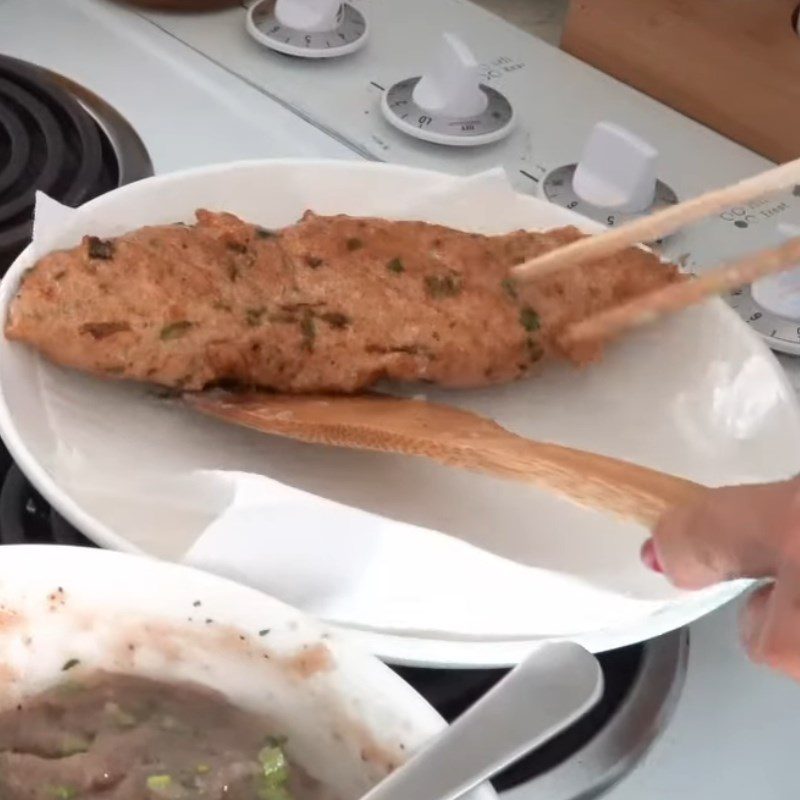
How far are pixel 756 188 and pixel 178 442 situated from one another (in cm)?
34

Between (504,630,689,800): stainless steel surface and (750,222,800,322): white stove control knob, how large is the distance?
11.6 inches

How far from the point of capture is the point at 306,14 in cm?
103

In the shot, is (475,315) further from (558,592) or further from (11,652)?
(11,652)

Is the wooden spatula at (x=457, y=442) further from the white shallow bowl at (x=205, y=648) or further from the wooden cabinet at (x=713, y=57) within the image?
the wooden cabinet at (x=713, y=57)

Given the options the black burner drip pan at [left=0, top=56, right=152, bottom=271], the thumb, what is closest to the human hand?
the thumb

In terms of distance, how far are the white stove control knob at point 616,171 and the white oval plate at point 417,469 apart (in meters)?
0.11

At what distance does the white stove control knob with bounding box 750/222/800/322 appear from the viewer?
0.81 meters

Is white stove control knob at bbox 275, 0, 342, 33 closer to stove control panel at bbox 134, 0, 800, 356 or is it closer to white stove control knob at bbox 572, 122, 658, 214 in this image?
stove control panel at bbox 134, 0, 800, 356

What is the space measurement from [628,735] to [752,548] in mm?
188

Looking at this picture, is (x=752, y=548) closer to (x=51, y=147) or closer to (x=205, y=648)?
(x=205, y=648)

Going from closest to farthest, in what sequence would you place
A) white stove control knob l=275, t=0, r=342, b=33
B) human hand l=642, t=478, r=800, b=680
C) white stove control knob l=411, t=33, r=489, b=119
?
1. human hand l=642, t=478, r=800, b=680
2. white stove control knob l=411, t=33, r=489, b=119
3. white stove control knob l=275, t=0, r=342, b=33

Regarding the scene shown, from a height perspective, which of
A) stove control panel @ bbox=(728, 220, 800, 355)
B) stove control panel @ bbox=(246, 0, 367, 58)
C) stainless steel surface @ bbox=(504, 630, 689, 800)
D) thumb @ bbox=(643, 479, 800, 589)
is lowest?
stainless steel surface @ bbox=(504, 630, 689, 800)

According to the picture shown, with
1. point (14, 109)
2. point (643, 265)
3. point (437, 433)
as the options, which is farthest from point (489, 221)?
point (14, 109)

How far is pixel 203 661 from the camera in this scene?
482 millimetres
